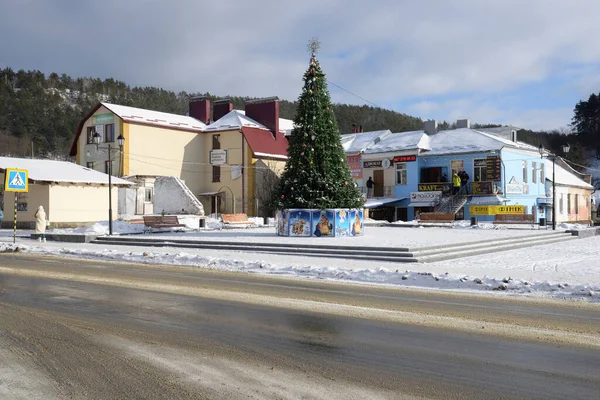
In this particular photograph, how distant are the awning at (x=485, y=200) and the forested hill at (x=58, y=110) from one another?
39.5 m

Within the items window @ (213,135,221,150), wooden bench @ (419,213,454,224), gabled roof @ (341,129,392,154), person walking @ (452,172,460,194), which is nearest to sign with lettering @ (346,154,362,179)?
gabled roof @ (341,129,392,154)

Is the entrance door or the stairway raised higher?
the entrance door

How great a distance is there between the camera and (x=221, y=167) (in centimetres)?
5131

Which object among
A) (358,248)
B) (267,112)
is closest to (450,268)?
(358,248)

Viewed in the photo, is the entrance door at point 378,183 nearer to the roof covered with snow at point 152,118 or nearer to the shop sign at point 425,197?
the shop sign at point 425,197

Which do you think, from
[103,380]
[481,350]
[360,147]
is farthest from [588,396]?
[360,147]

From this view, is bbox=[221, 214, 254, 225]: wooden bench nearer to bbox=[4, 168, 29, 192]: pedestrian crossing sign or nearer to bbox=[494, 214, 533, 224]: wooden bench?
bbox=[4, 168, 29, 192]: pedestrian crossing sign

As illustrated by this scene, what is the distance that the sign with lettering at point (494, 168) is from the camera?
140 ft

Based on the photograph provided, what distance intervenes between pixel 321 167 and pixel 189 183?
94.9ft

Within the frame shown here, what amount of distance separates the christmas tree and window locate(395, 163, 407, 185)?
75.1ft

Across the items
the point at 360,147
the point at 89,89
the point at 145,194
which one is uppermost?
the point at 89,89

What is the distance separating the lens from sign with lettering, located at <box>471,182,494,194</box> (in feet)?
140

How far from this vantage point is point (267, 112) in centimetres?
5325

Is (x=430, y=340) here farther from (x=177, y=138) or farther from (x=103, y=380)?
(x=177, y=138)
